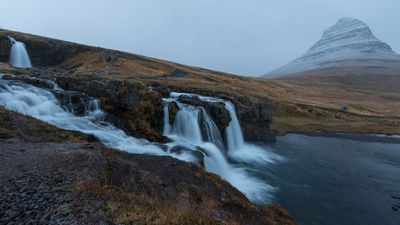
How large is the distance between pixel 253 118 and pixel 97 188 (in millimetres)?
46814

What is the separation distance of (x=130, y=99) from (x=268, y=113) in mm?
33014

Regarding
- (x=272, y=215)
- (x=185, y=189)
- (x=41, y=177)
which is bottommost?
(x=272, y=215)

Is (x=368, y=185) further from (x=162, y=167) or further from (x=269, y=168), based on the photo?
(x=162, y=167)

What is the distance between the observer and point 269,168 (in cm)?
3469

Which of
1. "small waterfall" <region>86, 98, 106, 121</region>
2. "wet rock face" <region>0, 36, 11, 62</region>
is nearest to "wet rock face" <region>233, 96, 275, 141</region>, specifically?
"small waterfall" <region>86, 98, 106, 121</region>

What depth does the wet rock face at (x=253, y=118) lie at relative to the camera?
52812 millimetres

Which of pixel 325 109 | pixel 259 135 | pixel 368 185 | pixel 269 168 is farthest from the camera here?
pixel 325 109

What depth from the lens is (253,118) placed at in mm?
54125

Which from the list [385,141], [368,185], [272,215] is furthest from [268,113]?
[272,215]

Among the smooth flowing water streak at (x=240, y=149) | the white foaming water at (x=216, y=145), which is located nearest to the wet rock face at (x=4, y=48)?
the smooth flowing water streak at (x=240, y=149)

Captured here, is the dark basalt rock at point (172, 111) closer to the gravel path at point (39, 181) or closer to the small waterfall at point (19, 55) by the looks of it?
the gravel path at point (39, 181)

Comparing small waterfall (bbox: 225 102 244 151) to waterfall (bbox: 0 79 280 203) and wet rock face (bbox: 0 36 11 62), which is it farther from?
wet rock face (bbox: 0 36 11 62)

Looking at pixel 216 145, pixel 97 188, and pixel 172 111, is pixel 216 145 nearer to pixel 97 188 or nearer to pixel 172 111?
pixel 172 111

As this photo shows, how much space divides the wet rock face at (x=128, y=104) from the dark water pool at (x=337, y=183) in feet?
44.8
